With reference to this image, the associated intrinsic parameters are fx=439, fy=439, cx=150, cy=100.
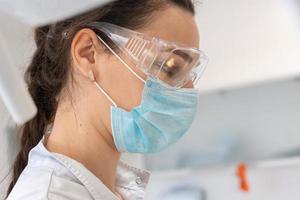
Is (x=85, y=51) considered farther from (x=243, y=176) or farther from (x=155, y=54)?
(x=243, y=176)

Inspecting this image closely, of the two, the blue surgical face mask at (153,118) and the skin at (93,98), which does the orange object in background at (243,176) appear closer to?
the blue surgical face mask at (153,118)

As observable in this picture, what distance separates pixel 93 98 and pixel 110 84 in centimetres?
5

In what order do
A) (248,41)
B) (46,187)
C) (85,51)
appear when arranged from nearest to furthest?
(46,187)
(85,51)
(248,41)

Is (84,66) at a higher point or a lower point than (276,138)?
higher

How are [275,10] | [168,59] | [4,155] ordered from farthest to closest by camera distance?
1. [275,10]
2. [4,155]
3. [168,59]

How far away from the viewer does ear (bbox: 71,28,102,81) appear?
0.88 metres

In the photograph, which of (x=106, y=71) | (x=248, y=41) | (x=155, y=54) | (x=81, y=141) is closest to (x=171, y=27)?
(x=155, y=54)

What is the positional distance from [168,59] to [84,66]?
0.18 metres

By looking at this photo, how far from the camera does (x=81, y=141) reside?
35.2 inches

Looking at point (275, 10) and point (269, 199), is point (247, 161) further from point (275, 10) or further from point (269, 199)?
point (275, 10)

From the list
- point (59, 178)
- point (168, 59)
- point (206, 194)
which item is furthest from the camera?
point (206, 194)

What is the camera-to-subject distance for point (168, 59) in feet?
3.05

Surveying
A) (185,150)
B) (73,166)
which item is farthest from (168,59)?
(185,150)

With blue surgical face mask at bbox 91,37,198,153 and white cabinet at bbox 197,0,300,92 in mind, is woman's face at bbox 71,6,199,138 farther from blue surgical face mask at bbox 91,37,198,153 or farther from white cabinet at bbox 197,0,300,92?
white cabinet at bbox 197,0,300,92
